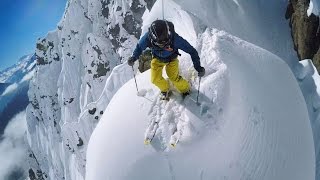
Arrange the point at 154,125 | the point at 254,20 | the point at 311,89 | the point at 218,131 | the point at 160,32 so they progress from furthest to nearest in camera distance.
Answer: the point at 254,20
the point at 311,89
the point at 154,125
the point at 218,131
the point at 160,32

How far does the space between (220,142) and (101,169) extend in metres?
2.87

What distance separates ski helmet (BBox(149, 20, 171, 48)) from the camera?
8.39m

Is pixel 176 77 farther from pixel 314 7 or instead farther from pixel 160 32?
pixel 314 7

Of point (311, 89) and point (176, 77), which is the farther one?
point (311, 89)

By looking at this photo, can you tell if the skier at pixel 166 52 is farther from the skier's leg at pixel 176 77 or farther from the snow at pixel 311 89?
the snow at pixel 311 89

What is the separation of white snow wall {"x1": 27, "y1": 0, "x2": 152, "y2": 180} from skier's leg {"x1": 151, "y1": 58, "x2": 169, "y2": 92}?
37163 millimetres

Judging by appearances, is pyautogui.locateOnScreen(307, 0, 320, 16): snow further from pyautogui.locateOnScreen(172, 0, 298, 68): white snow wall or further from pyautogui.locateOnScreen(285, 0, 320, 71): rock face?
pyautogui.locateOnScreen(172, 0, 298, 68): white snow wall

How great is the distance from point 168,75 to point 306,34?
10.1 metres

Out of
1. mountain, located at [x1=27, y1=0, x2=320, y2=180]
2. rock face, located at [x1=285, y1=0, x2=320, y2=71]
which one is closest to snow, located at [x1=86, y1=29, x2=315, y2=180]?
mountain, located at [x1=27, y1=0, x2=320, y2=180]

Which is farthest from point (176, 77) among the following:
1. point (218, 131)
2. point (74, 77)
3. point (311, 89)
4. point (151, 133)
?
point (74, 77)

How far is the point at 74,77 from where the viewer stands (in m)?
96.3

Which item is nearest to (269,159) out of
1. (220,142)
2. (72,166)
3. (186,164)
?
(220,142)

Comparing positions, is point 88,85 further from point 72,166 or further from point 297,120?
point 297,120

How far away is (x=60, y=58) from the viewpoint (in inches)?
4441
